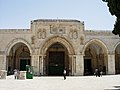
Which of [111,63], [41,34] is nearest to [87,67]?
[111,63]

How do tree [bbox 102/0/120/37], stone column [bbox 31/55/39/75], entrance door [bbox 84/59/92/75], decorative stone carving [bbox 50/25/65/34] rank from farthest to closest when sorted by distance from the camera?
entrance door [bbox 84/59/92/75]
decorative stone carving [bbox 50/25/65/34]
stone column [bbox 31/55/39/75]
tree [bbox 102/0/120/37]

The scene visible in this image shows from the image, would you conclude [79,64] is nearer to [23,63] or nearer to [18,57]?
[23,63]

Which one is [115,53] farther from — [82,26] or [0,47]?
[0,47]

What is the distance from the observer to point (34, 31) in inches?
1152

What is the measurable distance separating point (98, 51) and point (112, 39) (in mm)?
3720

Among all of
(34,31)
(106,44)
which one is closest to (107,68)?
(106,44)

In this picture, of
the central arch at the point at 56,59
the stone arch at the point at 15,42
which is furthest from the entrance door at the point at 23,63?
the stone arch at the point at 15,42

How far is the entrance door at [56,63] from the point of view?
107ft

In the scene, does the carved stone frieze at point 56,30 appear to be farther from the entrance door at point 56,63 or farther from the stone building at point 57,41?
the entrance door at point 56,63

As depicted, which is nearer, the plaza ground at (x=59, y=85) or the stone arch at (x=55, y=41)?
the plaza ground at (x=59, y=85)

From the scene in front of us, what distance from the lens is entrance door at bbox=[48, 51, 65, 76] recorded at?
3259 centimetres

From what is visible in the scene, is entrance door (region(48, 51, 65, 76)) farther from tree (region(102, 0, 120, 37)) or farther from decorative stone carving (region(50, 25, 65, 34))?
tree (region(102, 0, 120, 37))

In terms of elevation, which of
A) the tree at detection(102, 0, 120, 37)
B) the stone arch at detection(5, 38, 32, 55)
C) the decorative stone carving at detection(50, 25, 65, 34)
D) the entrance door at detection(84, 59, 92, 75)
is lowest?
the entrance door at detection(84, 59, 92, 75)

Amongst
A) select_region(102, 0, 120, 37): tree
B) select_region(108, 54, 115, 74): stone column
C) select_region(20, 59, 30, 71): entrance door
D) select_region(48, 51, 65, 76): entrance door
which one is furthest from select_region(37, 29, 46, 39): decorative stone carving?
select_region(102, 0, 120, 37): tree
